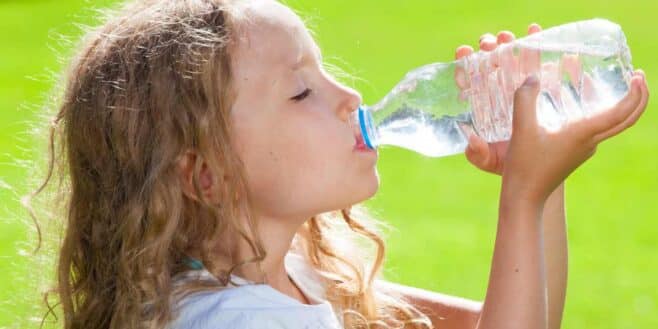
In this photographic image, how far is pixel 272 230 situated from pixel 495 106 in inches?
22.7

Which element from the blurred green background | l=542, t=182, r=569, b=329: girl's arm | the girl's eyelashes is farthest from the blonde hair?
l=542, t=182, r=569, b=329: girl's arm

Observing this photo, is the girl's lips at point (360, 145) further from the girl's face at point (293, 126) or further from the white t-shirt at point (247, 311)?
the white t-shirt at point (247, 311)

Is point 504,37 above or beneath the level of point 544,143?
above

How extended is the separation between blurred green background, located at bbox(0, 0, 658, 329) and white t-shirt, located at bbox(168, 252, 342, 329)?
52 centimetres

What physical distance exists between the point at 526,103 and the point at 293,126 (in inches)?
17.3

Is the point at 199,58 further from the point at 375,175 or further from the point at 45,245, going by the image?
the point at 45,245

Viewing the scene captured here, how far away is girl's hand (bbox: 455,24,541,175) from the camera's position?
2.88 meters

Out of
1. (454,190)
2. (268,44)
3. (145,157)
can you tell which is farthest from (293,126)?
(454,190)

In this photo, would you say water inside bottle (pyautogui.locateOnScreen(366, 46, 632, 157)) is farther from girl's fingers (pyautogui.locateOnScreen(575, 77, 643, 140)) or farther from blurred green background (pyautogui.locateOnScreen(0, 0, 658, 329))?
blurred green background (pyautogui.locateOnScreen(0, 0, 658, 329))

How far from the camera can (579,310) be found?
5.40m

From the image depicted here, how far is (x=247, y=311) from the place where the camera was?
260 cm

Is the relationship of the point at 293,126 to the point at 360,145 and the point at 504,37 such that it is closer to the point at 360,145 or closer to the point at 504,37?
the point at 360,145

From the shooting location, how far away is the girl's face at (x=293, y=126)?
267 cm

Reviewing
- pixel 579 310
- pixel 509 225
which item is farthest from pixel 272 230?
pixel 579 310
